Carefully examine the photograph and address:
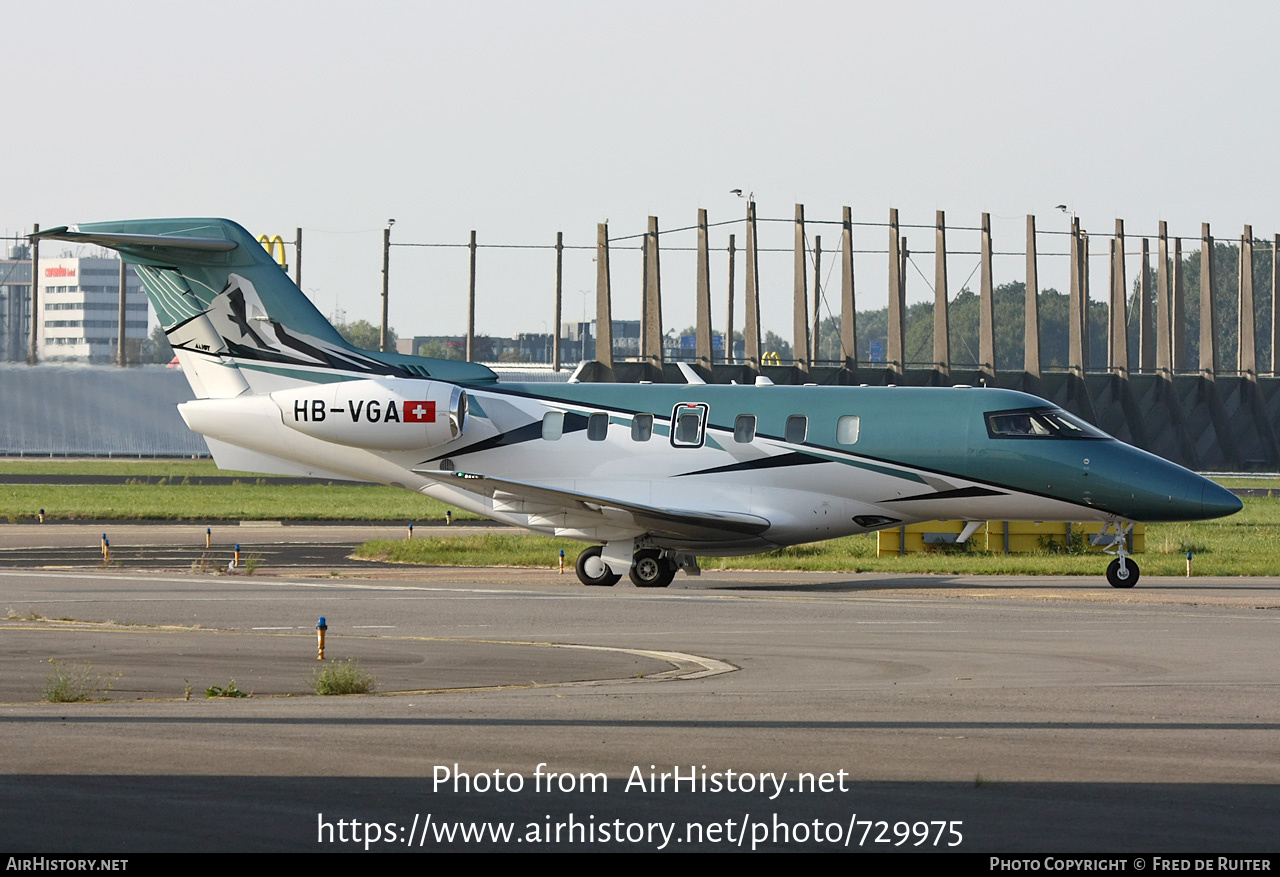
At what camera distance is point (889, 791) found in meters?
9.15

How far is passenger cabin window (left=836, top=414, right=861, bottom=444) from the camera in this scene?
85.0 ft

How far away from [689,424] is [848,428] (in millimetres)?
2708

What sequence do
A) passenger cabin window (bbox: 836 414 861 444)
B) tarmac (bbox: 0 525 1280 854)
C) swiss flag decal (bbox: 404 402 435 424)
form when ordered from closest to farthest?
tarmac (bbox: 0 525 1280 854) < passenger cabin window (bbox: 836 414 861 444) < swiss flag decal (bbox: 404 402 435 424)

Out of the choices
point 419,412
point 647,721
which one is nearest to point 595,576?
point 419,412

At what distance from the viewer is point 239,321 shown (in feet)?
91.4

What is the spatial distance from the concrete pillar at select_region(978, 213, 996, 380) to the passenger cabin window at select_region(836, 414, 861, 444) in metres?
39.5

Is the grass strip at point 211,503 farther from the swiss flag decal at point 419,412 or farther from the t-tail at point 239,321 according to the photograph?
the swiss flag decal at point 419,412

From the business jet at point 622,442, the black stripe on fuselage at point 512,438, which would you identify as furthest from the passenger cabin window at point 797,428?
the black stripe on fuselage at point 512,438

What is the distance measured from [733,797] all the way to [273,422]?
1972 centimetres

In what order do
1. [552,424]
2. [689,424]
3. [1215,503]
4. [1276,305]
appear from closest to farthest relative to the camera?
[1215,503] → [689,424] → [552,424] → [1276,305]

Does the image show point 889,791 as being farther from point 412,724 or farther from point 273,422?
point 273,422

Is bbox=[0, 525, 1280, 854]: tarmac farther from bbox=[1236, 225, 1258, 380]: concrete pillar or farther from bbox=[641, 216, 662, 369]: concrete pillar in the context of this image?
bbox=[1236, 225, 1258, 380]: concrete pillar

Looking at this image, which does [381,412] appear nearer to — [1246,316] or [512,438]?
[512,438]

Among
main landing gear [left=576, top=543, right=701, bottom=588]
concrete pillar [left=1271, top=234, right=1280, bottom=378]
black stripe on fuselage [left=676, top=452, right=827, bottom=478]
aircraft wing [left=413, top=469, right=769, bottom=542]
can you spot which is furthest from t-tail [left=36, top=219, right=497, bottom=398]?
concrete pillar [left=1271, top=234, right=1280, bottom=378]
